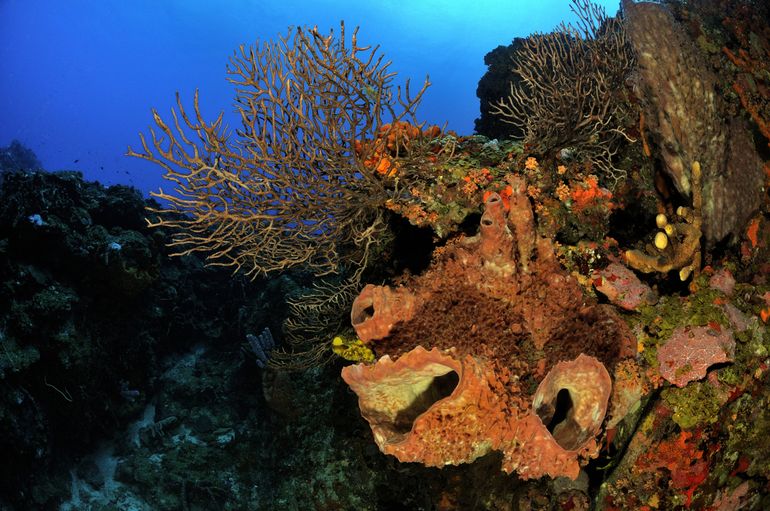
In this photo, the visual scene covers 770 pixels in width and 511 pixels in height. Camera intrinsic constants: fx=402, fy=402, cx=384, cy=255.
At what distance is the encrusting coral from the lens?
100 inches

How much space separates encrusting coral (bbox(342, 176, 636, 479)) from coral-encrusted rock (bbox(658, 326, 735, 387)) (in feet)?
0.95

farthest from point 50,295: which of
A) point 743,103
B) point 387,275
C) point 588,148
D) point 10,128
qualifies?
point 10,128

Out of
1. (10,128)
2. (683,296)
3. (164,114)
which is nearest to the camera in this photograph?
(683,296)

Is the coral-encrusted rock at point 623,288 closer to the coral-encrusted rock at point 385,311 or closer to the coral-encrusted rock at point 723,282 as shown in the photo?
the coral-encrusted rock at point 723,282

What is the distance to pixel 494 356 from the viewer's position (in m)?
2.91

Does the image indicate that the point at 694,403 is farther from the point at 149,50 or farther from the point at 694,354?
the point at 149,50

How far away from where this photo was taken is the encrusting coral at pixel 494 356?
8.36 feet

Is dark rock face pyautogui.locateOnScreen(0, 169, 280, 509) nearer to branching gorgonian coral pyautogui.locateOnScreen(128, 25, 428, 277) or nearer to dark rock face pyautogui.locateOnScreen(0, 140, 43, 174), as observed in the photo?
branching gorgonian coral pyautogui.locateOnScreen(128, 25, 428, 277)

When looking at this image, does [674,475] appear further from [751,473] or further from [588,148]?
[588,148]

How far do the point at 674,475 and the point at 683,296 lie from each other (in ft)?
4.60

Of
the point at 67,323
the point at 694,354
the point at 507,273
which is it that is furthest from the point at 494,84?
the point at 67,323

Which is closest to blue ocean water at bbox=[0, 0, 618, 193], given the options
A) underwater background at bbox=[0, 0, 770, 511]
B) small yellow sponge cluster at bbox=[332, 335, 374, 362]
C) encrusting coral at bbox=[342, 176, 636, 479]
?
underwater background at bbox=[0, 0, 770, 511]

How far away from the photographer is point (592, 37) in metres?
4.96

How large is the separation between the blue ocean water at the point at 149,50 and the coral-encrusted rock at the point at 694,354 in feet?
341
